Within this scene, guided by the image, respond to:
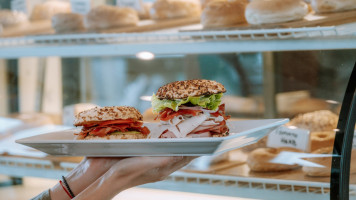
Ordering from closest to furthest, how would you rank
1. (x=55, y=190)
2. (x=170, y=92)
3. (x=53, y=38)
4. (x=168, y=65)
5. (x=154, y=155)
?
(x=154, y=155), (x=170, y=92), (x=55, y=190), (x=53, y=38), (x=168, y=65)

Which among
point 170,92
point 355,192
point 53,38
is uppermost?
point 53,38

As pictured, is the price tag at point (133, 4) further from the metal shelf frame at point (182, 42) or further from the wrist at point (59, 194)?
the wrist at point (59, 194)

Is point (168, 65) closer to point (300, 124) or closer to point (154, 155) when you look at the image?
point (300, 124)

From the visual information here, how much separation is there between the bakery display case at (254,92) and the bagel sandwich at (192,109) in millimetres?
297

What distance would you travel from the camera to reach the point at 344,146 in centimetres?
123

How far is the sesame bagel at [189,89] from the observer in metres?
1.20

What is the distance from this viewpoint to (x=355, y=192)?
1.26 m

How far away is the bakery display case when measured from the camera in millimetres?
1374

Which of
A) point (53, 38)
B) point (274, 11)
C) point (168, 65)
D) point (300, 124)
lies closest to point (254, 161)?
point (300, 124)

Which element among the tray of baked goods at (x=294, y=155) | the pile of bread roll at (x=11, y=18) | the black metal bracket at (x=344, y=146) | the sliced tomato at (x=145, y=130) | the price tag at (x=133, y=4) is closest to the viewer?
the black metal bracket at (x=344, y=146)

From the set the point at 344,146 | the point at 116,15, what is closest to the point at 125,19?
the point at 116,15

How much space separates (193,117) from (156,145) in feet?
0.52

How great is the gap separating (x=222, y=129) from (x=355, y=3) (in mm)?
594

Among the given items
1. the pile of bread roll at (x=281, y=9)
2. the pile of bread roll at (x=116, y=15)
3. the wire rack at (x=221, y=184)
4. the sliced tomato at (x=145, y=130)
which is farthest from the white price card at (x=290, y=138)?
the pile of bread roll at (x=116, y=15)
